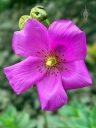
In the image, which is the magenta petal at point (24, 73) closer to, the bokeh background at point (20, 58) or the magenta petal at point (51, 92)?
the magenta petal at point (51, 92)

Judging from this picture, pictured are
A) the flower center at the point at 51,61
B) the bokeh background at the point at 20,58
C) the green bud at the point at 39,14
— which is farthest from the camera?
the bokeh background at the point at 20,58

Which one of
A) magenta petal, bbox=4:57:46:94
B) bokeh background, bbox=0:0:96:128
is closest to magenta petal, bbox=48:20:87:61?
magenta petal, bbox=4:57:46:94

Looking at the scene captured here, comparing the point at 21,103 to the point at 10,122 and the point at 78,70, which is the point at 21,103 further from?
the point at 78,70

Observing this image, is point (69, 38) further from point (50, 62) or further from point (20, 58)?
point (20, 58)

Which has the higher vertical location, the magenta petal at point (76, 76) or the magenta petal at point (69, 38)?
the magenta petal at point (69, 38)

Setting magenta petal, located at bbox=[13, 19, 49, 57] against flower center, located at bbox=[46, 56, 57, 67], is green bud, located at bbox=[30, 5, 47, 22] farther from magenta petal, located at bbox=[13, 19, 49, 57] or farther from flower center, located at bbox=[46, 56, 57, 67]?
flower center, located at bbox=[46, 56, 57, 67]

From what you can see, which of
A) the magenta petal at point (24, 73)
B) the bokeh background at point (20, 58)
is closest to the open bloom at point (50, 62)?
the magenta petal at point (24, 73)

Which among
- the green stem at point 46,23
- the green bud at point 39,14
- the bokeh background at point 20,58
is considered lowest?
the bokeh background at point 20,58
